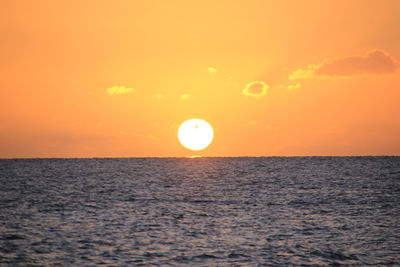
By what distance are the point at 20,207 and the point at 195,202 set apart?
19095 mm

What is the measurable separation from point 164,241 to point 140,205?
19792mm

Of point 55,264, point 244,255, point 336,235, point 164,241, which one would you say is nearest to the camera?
point 55,264

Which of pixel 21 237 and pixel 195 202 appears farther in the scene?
pixel 195 202

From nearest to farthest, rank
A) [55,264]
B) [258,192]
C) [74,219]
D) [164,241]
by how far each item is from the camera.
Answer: [55,264] < [164,241] < [74,219] < [258,192]

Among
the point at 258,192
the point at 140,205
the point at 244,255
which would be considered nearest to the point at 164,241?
the point at 244,255

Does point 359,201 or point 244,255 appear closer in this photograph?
point 244,255

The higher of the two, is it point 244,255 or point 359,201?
point 359,201

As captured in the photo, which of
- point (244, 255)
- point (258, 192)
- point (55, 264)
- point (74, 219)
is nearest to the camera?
point (55, 264)

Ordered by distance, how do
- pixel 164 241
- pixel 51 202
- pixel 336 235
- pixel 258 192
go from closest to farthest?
pixel 164 241, pixel 336 235, pixel 51 202, pixel 258 192

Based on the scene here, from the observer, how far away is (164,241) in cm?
3012

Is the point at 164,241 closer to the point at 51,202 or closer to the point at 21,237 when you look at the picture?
the point at 21,237

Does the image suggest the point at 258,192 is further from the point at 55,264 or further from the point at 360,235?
the point at 55,264

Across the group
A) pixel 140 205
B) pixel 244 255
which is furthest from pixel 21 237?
pixel 140 205

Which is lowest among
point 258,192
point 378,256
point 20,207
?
point 378,256
